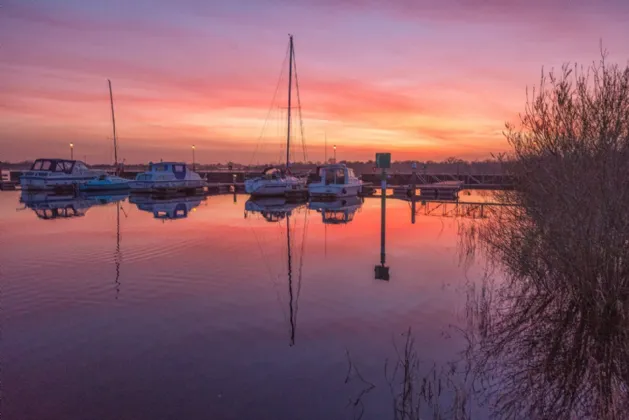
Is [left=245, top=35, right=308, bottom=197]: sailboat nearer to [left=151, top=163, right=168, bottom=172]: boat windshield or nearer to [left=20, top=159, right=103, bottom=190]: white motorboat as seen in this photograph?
[left=151, top=163, right=168, bottom=172]: boat windshield

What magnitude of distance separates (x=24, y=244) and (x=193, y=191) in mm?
30771

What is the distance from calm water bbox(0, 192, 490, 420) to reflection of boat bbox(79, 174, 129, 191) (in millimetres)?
29219

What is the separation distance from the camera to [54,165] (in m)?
46.6

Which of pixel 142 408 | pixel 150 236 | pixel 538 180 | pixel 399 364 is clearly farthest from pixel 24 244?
pixel 538 180

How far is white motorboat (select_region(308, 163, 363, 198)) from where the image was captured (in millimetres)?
40131

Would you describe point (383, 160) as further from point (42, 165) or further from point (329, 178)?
point (42, 165)

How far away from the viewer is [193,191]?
1886 inches

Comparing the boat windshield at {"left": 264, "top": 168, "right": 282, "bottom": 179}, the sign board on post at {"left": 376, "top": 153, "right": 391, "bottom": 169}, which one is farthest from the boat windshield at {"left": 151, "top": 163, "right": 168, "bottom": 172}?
the sign board on post at {"left": 376, "top": 153, "right": 391, "bottom": 169}

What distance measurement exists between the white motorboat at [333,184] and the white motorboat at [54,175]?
25.1 metres

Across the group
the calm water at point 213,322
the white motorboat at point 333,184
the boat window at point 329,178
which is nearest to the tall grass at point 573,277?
the calm water at point 213,322

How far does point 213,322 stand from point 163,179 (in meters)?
37.7

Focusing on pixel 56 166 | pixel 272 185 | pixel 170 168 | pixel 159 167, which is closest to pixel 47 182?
pixel 56 166

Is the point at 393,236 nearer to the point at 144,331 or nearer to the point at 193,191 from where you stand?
the point at 144,331

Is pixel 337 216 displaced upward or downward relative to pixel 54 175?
downward
